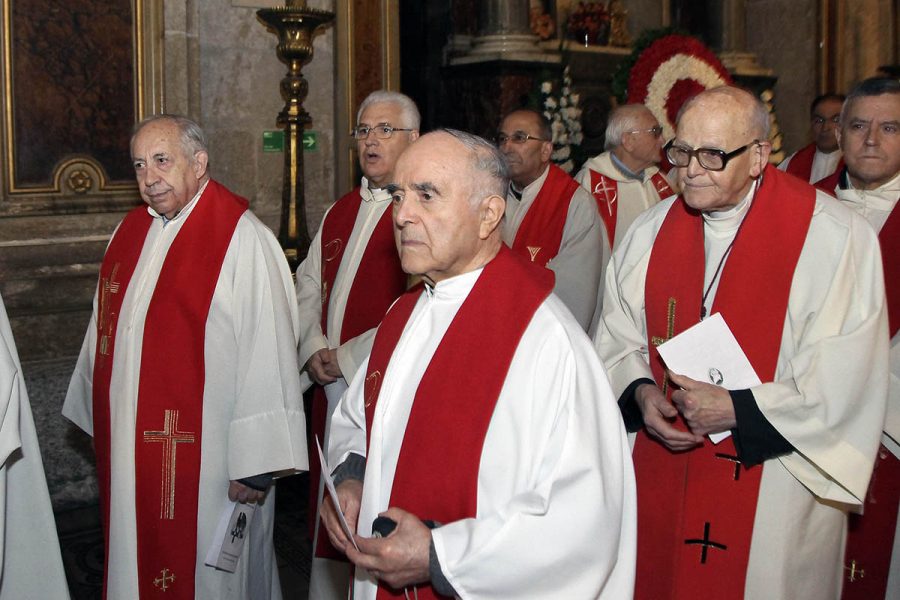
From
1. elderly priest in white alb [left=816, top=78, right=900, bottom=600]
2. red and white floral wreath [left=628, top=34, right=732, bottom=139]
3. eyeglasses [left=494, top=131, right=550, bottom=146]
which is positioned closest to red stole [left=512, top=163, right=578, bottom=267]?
eyeglasses [left=494, top=131, right=550, bottom=146]

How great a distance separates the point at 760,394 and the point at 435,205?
1.18 meters

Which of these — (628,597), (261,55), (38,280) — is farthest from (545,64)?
(628,597)

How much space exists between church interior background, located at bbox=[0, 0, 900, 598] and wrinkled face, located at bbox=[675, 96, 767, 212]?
9.28 ft

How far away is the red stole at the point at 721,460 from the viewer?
10.4ft

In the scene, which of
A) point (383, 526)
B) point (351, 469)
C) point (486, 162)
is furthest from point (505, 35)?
point (383, 526)

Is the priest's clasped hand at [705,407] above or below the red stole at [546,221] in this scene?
below

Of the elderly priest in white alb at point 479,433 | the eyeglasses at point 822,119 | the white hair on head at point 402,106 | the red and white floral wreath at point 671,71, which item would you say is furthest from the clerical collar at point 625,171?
the elderly priest in white alb at point 479,433

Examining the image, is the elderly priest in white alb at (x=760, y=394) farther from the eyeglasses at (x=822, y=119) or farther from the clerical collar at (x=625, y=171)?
the eyeglasses at (x=822, y=119)

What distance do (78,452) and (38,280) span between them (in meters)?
1.04

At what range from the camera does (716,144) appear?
3117mm

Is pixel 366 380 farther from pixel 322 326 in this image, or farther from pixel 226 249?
pixel 322 326

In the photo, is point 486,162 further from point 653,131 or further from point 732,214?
point 653,131

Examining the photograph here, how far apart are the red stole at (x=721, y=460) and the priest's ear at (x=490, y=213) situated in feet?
3.40

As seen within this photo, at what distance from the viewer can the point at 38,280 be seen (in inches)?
243
